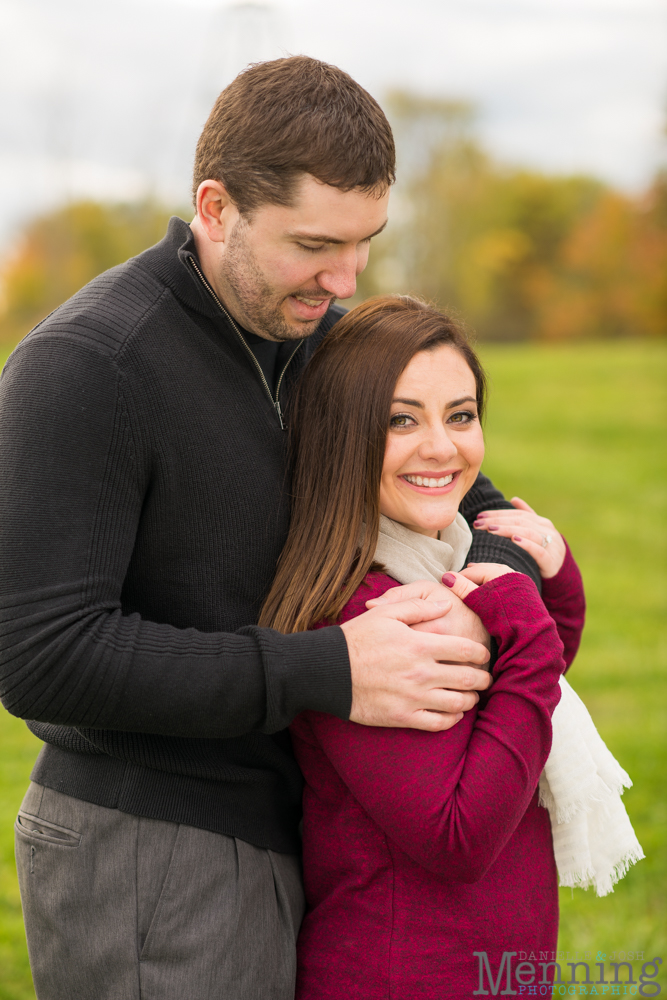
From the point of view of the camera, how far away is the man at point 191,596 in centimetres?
157

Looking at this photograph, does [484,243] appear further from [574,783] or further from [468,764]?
[468,764]

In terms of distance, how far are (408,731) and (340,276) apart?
0.95m

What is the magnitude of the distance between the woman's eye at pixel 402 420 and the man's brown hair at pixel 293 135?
0.47 metres

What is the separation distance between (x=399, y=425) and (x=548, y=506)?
9.46m

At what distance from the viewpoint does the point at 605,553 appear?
31.0 feet

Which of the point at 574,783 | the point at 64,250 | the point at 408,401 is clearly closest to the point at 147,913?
the point at 574,783

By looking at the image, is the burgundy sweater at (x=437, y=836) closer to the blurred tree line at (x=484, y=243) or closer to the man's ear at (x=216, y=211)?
the man's ear at (x=216, y=211)

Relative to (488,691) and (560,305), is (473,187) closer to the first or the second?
(560,305)

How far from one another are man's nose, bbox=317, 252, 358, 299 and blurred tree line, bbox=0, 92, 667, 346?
58.8ft

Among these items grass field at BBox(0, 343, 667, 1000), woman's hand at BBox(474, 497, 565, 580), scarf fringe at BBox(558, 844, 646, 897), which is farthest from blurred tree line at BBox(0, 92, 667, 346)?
scarf fringe at BBox(558, 844, 646, 897)

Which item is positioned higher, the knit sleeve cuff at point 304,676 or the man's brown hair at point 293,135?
the man's brown hair at point 293,135

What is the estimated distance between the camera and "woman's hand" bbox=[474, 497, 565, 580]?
85.9 inches

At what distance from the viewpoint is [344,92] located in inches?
73.0

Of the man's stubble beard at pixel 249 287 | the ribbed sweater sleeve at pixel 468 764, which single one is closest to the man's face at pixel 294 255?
the man's stubble beard at pixel 249 287
